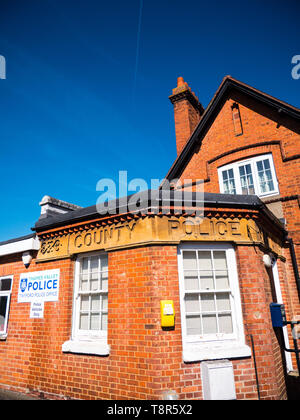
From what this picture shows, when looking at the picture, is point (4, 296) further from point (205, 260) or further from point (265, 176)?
point (265, 176)

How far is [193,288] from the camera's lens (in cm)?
524

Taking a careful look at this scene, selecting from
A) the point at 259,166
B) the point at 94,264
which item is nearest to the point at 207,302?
the point at 94,264

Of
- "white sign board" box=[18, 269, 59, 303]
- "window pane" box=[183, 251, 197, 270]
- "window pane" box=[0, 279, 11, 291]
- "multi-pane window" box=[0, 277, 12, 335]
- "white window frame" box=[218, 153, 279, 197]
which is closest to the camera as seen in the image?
"window pane" box=[183, 251, 197, 270]

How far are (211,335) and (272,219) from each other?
11.1ft

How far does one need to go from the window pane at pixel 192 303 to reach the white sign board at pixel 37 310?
11.5ft

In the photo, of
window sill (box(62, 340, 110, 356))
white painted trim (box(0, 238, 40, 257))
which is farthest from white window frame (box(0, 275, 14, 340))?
window sill (box(62, 340, 110, 356))

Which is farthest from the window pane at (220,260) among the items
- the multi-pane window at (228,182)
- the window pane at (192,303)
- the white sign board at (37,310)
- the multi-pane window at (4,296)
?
the multi-pane window at (4,296)

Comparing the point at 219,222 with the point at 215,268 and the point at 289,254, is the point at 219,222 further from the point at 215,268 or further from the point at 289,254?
the point at 289,254

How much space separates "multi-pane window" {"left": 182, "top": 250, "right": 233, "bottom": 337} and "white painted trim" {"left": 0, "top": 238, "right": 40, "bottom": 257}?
403cm

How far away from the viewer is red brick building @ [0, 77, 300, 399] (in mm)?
4680

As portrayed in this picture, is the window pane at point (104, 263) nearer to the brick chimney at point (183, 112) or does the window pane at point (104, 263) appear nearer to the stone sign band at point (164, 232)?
the stone sign band at point (164, 232)

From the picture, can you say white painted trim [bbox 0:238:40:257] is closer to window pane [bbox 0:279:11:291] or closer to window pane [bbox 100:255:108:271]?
window pane [bbox 0:279:11:291]

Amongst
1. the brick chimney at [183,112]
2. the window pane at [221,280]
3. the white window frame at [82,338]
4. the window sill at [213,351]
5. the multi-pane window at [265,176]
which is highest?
the brick chimney at [183,112]

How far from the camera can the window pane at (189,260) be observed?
210 inches
